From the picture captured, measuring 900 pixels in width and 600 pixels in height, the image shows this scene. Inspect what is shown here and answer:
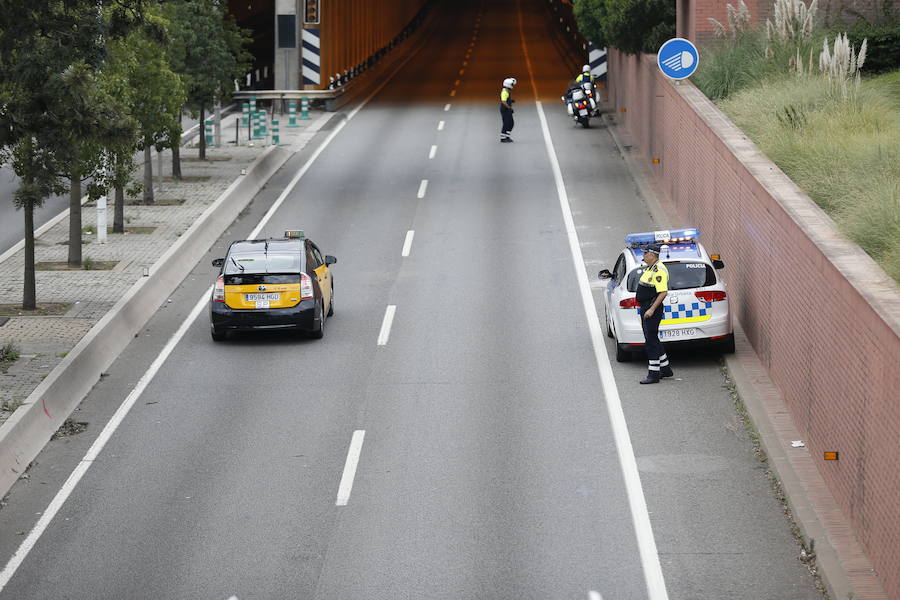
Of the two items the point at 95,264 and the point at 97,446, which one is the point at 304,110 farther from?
the point at 97,446

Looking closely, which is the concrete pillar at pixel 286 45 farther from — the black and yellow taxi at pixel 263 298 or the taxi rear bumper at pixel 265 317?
the taxi rear bumper at pixel 265 317

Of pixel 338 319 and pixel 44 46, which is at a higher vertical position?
pixel 44 46

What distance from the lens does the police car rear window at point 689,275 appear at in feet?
60.1

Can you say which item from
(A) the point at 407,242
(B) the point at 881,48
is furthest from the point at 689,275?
(B) the point at 881,48

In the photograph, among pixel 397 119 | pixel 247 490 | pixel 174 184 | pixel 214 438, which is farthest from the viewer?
pixel 397 119

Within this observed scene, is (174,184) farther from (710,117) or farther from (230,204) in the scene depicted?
(710,117)

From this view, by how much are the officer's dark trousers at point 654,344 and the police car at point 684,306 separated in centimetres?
43

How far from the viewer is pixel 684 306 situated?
1823cm

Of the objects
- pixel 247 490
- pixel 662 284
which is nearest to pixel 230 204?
pixel 662 284

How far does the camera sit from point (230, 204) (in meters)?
31.7

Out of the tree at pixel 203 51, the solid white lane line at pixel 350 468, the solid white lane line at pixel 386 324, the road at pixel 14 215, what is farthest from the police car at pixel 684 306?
the tree at pixel 203 51

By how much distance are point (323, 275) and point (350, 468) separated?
23.4 feet

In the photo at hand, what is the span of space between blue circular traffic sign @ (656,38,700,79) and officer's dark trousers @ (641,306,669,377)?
12.7 m

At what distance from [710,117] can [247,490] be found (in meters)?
13.8
